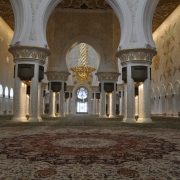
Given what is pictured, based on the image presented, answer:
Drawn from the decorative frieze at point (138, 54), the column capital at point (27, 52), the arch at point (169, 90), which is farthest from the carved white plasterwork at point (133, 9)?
Answer: the arch at point (169, 90)

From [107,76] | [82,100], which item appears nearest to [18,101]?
[107,76]

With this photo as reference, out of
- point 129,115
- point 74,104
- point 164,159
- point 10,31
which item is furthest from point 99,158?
point 74,104

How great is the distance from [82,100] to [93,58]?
16.1ft

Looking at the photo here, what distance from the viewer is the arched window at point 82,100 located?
26359mm

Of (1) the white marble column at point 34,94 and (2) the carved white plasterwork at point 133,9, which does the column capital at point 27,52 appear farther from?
(2) the carved white plasterwork at point 133,9

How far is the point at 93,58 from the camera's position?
85.0 feet

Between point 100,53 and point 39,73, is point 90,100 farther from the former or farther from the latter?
point 39,73

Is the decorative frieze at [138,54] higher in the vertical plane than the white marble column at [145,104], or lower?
higher

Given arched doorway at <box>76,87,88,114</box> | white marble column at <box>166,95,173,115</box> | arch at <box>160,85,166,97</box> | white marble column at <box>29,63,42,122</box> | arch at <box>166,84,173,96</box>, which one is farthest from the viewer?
arched doorway at <box>76,87,88,114</box>

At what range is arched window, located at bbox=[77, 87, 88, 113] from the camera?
26359 millimetres

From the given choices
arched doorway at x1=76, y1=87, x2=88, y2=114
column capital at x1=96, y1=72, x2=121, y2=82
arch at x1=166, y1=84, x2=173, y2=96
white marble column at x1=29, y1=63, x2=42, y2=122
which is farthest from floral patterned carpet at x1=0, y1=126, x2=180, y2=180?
arched doorway at x1=76, y1=87, x2=88, y2=114

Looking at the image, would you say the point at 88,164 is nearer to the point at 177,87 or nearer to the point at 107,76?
the point at 107,76

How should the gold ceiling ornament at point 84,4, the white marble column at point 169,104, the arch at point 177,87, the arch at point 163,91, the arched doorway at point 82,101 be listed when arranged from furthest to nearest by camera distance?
the arched doorway at point 82,101 → the arch at point 163,91 → the white marble column at point 169,104 → the arch at point 177,87 → the gold ceiling ornament at point 84,4

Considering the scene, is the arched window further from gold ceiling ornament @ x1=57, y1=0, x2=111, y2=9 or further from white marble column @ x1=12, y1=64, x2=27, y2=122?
white marble column @ x1=12, y1=64, x2=27, y2=122
